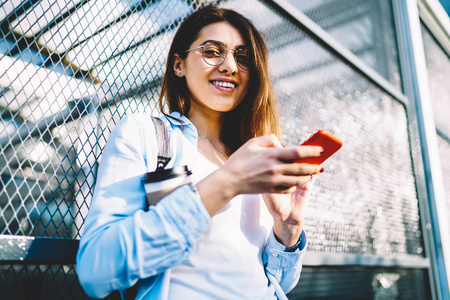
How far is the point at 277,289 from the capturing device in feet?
2.59

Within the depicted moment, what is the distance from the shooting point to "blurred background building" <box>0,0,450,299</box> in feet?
2.60

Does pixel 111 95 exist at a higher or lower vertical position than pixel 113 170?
higher

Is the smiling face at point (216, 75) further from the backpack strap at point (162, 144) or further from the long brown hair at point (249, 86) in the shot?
the backpack strap at point (162, 144)

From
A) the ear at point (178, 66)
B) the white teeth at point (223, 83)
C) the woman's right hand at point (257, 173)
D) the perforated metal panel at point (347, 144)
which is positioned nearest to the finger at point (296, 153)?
the woman's right hand at point (257, 173)

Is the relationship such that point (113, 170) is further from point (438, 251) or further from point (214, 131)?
point (438, 251)

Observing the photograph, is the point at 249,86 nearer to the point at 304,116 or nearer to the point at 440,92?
the point at 304,116

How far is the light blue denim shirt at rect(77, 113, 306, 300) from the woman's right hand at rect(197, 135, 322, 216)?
0.03 metres

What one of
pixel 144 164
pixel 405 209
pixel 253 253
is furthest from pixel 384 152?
pixel 144 164

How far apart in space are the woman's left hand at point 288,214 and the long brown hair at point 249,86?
254 mm

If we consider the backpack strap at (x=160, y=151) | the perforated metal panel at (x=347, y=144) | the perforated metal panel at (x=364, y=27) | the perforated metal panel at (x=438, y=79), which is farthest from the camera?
the perforated metal panel at (x=438, y=79)

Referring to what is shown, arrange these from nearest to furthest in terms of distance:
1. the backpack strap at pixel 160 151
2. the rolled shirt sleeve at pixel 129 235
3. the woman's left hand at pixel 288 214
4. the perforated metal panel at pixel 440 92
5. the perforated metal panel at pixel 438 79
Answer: the rolled shirt sleeve at pixel 129 235 < the backpack strap at pixel 160 151 < the woman's left hand at pixel 288 214 < the perforated metal panel at pixel 440 92 < the perforated metal panel at pixel 438 79

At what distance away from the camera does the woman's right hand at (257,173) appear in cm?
51

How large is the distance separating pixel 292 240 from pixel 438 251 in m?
2.12

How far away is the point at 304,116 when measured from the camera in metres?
1.75
